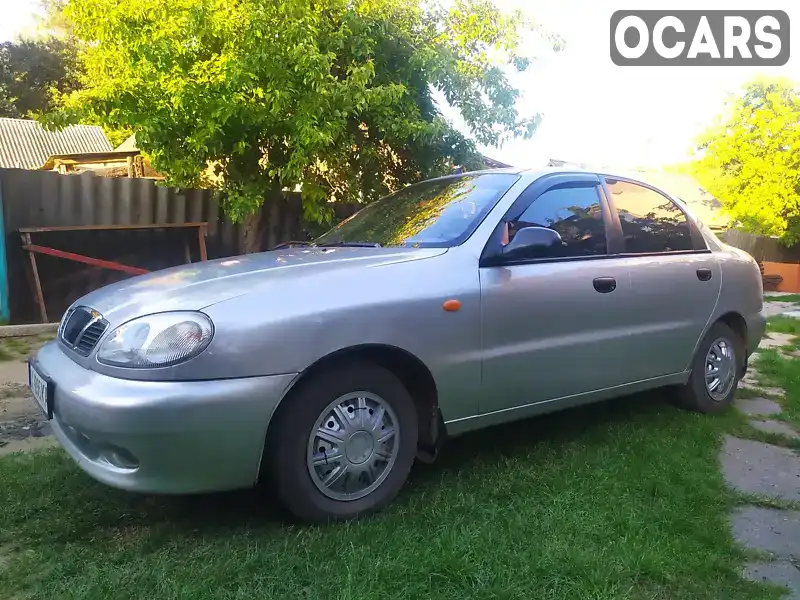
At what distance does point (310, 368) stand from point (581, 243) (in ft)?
6.13

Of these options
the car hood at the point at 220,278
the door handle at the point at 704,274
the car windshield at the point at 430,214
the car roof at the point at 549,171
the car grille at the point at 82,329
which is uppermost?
the car roof at the point at 549,171

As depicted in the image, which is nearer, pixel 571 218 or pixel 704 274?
pixel 571 218

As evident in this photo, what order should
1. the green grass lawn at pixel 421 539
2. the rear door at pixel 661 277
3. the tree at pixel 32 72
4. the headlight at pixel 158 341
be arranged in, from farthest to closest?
the tree at pixel 32 72, the rear door at pixel 661 277, the headlight at pixel 158 341, the green grass lawn at pixel 421 539

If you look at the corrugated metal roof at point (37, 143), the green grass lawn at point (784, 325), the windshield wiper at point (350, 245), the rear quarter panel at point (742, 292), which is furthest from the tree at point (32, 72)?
the rear quarter panel at point (742, 292)

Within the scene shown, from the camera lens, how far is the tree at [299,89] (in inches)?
250

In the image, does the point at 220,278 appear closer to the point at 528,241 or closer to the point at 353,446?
the point at 353,446

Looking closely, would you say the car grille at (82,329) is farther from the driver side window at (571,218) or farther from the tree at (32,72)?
→ the tree at (32,72)

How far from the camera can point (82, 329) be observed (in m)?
2.89

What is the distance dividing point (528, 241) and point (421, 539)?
148 cm

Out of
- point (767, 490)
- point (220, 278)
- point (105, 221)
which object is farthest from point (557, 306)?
point (105, 221)

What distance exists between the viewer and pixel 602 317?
3.79m

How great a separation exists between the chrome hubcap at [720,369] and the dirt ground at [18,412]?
13.6ft

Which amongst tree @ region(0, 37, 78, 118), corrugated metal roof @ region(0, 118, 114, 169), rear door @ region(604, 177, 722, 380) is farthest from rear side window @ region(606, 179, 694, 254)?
tree @ region(0, 37, 78, 118)

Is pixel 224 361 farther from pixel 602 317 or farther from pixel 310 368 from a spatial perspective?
pixel 602 317
